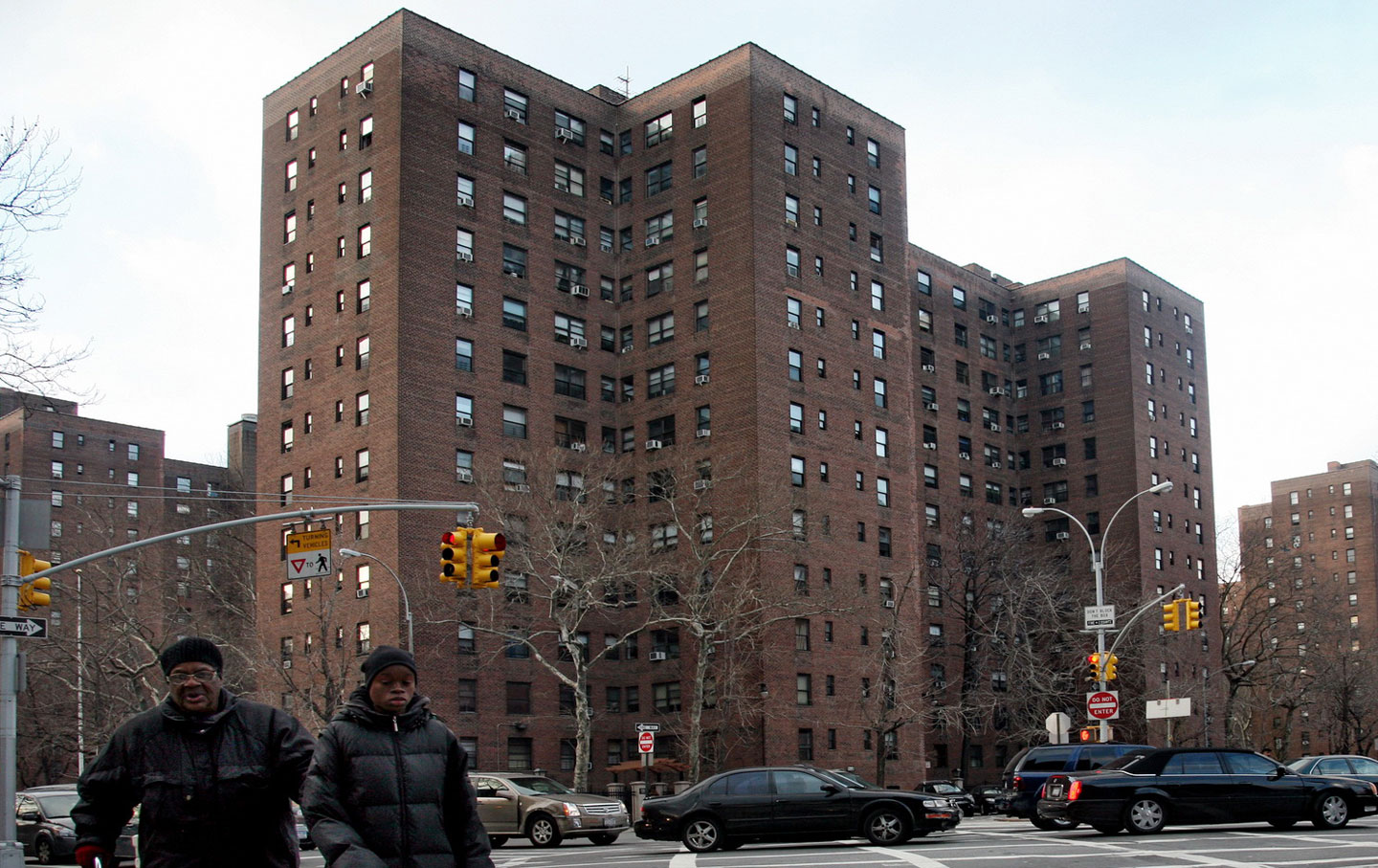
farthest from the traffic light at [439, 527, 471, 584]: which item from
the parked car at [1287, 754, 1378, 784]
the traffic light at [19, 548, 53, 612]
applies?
the parked car at [1287, 754, 1378, 784]

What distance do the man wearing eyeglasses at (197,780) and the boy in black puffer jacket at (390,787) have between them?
19cm

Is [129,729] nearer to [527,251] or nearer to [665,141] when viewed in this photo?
[527,251]

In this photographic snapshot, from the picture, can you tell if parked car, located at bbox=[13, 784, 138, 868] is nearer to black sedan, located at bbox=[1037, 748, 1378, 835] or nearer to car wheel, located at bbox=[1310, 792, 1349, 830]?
black sedan, located at bbox=[1037, 748, 1378, 835]

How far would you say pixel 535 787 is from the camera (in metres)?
31.5

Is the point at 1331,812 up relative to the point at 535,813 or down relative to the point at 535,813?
up

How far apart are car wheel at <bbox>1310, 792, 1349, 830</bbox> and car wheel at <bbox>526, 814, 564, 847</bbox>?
14.4m

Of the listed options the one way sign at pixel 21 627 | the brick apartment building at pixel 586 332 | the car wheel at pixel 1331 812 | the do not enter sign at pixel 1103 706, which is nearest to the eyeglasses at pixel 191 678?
the one way sign at pixel 21 627

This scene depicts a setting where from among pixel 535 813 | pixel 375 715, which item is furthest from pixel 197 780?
pixel 535 813

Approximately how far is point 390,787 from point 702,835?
18.0 meters

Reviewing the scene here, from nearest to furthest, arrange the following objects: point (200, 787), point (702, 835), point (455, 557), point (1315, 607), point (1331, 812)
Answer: point (200, 787), point (702, 835), point (1331, 812), point (455, 557), point (1315, 607)

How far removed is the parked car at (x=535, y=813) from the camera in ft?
99.9

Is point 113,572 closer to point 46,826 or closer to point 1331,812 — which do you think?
point 46,826

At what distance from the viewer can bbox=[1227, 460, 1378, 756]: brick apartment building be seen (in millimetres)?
86625

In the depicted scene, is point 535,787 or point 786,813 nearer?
point 786,813
